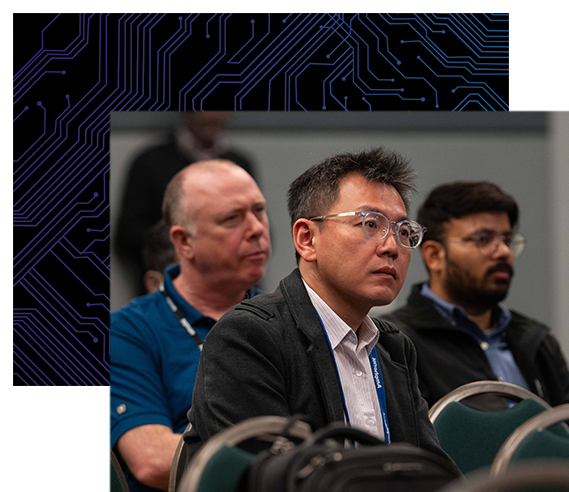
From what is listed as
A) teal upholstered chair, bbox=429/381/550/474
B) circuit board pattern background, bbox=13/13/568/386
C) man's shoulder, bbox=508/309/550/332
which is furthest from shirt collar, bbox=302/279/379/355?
circuit board pattern background, bbox=13/13/568/386

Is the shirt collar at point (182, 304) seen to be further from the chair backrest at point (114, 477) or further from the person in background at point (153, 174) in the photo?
the person in background at point (153, 174)

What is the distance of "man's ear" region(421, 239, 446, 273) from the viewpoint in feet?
10.3

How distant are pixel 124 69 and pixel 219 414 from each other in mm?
2910

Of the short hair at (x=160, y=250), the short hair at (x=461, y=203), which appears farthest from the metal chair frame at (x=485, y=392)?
the short hair at (x=160, y=250)

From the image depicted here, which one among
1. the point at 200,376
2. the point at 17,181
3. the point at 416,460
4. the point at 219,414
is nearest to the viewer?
the point at 416,460

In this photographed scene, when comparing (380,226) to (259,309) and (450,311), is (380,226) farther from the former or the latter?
(450,311)

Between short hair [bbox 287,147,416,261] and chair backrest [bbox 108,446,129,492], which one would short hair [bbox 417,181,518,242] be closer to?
short hair [bbox 287,147,416,261]

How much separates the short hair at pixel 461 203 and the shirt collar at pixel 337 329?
1419 mm

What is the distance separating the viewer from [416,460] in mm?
1102

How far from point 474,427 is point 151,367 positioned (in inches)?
43.0

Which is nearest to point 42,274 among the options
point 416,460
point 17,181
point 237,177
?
point 17,181

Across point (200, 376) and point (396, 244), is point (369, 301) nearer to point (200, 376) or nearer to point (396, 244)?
point (396, 244)

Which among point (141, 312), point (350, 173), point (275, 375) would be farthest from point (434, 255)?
point (275, 375)

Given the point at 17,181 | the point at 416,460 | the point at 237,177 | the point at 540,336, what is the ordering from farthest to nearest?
the point at 17,181, the point at 540,336, the point at 237,177, the point at 416,460
